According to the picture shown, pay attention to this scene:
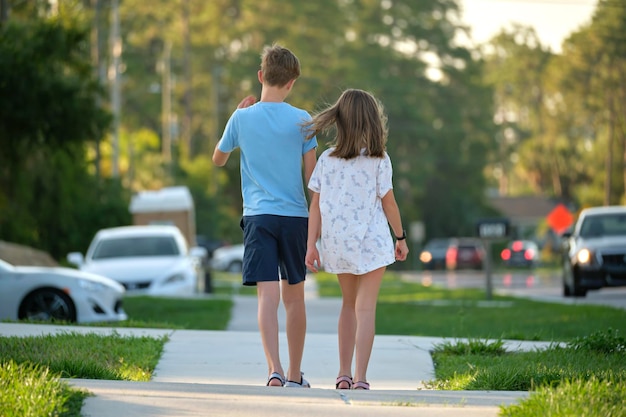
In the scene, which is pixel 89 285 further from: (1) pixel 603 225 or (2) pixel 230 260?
(2) pixel 230 260

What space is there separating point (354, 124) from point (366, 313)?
1.17m

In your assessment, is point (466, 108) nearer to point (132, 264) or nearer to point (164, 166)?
point (164, 166)

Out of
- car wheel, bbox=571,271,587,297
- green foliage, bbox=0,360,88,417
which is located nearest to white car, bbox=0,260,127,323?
green foliage, bbox=0,360,88,417

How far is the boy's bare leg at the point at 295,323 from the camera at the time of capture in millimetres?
8250

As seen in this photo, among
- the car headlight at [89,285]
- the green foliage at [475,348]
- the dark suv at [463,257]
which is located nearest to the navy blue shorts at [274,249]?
the green foliage at [475,348]

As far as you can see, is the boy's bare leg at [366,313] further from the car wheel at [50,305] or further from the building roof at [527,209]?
the building roof at [527,209]

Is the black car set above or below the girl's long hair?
below

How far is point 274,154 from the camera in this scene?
27.0ft

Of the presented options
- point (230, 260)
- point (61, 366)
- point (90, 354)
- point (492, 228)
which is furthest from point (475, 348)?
point (230, 260)

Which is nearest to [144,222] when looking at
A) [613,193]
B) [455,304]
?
[455,304]

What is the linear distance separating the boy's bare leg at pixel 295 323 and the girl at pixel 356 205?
0.26 m

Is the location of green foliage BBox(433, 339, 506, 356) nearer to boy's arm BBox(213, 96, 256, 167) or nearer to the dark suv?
boy's arm BBox(213, 96, 256, 167)

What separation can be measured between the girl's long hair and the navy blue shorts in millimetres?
547

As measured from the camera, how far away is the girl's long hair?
803 centimetres
